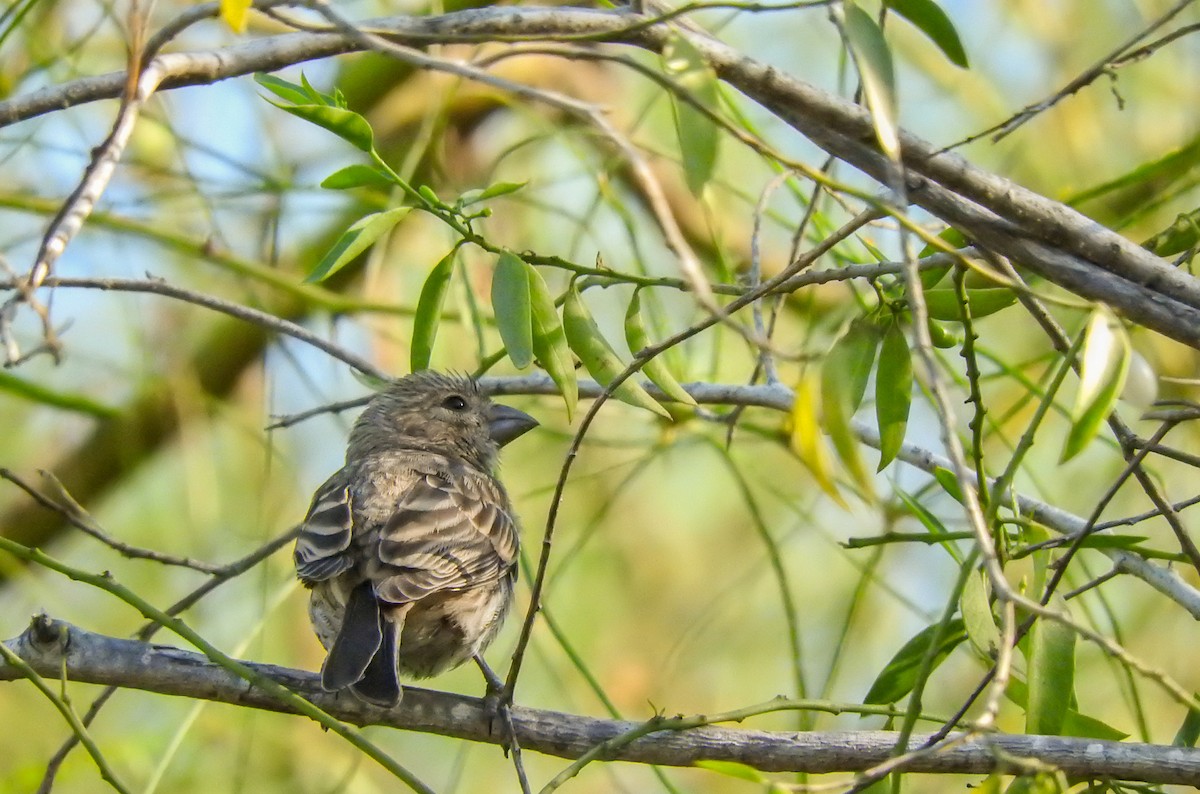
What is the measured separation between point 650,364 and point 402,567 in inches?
55.3

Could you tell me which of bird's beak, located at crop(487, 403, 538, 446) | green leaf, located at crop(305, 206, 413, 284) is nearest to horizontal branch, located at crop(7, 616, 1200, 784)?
green leaf, located at crop(305, 206, 413, 284)

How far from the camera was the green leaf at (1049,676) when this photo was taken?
256cm

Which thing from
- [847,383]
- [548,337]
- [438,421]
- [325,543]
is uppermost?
[438,421]

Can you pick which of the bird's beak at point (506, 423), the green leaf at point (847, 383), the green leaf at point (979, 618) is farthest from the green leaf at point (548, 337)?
the bird's beak at point (506, 423)

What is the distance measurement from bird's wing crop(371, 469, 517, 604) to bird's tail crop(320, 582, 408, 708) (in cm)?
7

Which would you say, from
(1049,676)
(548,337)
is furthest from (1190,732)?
(548,337)

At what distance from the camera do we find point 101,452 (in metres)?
6.54

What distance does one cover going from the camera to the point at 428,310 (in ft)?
10.0

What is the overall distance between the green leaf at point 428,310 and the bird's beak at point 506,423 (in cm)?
194

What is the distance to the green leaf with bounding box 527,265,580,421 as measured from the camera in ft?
9.10

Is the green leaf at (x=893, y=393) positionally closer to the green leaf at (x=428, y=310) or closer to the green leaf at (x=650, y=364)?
the green leaf at (x=650, y=364)

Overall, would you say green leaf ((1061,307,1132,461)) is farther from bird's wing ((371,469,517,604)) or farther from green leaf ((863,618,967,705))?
bird's wing ((371,469,517,604))

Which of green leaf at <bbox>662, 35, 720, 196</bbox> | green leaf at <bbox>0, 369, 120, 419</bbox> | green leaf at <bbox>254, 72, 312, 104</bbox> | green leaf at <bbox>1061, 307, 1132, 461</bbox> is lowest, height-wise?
green leaf at <bbox>1061, 307, 1132, 461</bbox>

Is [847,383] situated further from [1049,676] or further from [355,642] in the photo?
[355,642]
